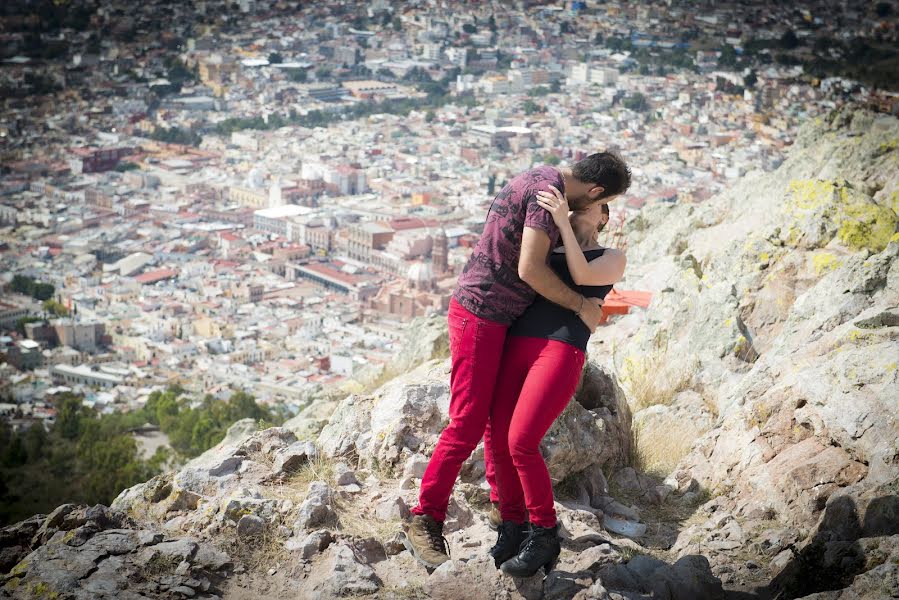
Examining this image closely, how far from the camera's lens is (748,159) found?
110 feet

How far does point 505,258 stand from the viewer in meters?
2.47

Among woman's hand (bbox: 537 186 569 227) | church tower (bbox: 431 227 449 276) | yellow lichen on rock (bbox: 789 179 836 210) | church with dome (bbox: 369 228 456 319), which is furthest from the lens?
church tower (bbox: 431 227 449 276)

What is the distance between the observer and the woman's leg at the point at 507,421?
250cm

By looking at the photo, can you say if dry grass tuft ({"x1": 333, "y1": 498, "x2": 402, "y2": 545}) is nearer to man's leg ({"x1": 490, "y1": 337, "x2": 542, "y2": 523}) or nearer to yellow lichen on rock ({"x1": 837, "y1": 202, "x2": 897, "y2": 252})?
man's leg ({"x1": 490, "y1": 337, "x2": 542, "y2": 523})

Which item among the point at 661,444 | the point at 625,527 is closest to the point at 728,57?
the point at 661,444

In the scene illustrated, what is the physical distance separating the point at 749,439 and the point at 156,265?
29288 millimetres

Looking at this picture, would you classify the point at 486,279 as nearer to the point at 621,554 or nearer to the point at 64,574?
the point at 621,554

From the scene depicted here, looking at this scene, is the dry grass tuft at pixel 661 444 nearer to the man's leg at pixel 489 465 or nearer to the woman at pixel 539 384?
the man's leg at pixel 489 465

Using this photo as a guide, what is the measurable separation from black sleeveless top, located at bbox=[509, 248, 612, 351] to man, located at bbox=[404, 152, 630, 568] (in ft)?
0.08

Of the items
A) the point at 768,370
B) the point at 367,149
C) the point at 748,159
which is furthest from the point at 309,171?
the point at 768,370

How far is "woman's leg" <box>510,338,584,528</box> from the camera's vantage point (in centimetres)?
242

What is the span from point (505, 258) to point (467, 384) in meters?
0.34

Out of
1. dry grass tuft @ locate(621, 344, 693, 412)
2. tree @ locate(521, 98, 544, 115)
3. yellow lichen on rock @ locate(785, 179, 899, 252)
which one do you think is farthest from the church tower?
dry grass tuft @ locate(621, 344, 693, 412)

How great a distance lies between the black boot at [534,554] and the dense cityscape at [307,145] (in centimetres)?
538
